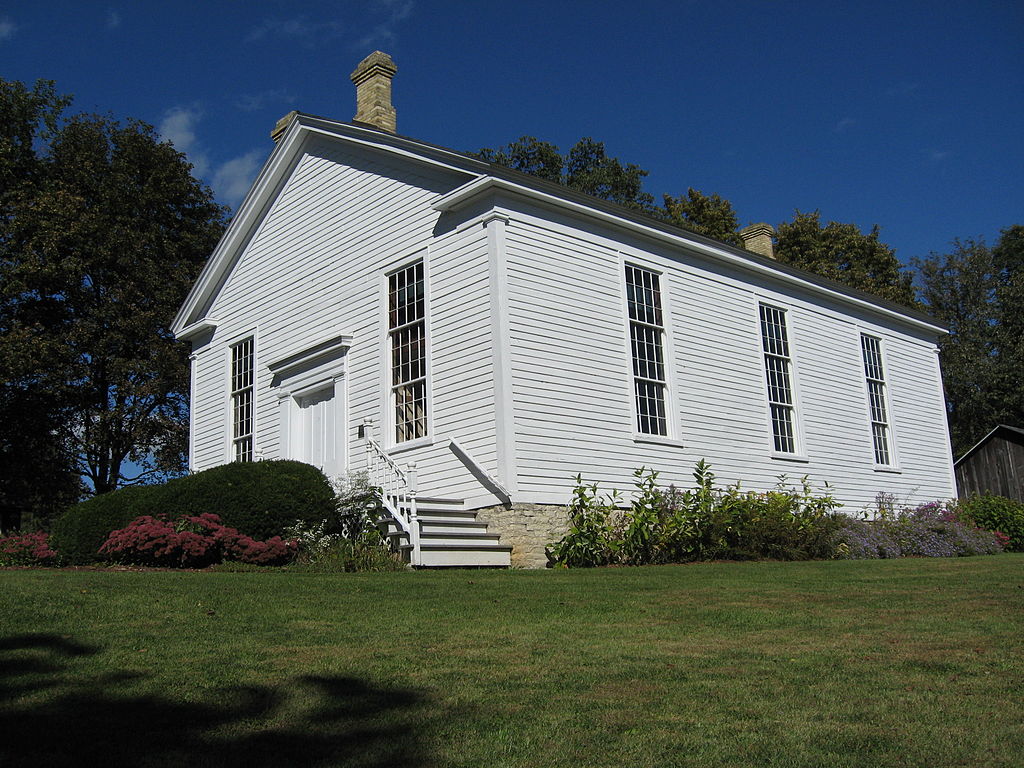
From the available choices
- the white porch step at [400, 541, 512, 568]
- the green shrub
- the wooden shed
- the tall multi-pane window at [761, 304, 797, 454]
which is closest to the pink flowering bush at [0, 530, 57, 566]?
the white porch step at [400, 541, 512, 568]

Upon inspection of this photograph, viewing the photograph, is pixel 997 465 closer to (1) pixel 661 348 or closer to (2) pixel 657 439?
(1) pixel 661 348

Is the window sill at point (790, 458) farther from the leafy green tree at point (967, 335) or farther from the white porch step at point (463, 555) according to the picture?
the leafy green tree at point (967, 335)

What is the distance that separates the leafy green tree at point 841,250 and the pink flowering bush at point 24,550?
96.8 ft

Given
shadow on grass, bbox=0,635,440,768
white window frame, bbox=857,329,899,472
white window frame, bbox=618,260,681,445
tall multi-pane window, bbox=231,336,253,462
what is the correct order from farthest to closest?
white window frame, bbox=857,329,899,472, tall multi-pane window, bbox=231,336,253,462, white window frame, bbox=618,260,681,445, shadow on grass, bbox=0,635,440,768

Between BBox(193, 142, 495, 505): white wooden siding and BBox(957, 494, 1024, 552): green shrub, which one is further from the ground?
BBox(193, 142, 495, 505): white wooden siding

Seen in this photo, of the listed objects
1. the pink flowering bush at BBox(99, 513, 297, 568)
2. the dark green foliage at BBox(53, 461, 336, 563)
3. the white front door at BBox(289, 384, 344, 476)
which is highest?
the white front door at BBox(289, 384, 344, 476)

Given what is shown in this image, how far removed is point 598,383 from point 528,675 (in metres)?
9.73

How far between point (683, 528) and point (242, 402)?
975cm

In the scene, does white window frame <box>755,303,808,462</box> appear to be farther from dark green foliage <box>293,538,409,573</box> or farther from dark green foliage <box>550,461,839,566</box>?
dark green foliage <box>293,538,409,573</box>

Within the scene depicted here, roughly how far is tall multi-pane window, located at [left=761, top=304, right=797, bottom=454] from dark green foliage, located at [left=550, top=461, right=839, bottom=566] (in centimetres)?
283

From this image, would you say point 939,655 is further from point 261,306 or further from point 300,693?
point 261,306

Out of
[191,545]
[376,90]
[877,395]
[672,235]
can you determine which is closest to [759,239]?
[877,395]

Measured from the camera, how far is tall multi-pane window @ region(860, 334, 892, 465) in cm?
2008

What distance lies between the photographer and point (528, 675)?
15.4ft
